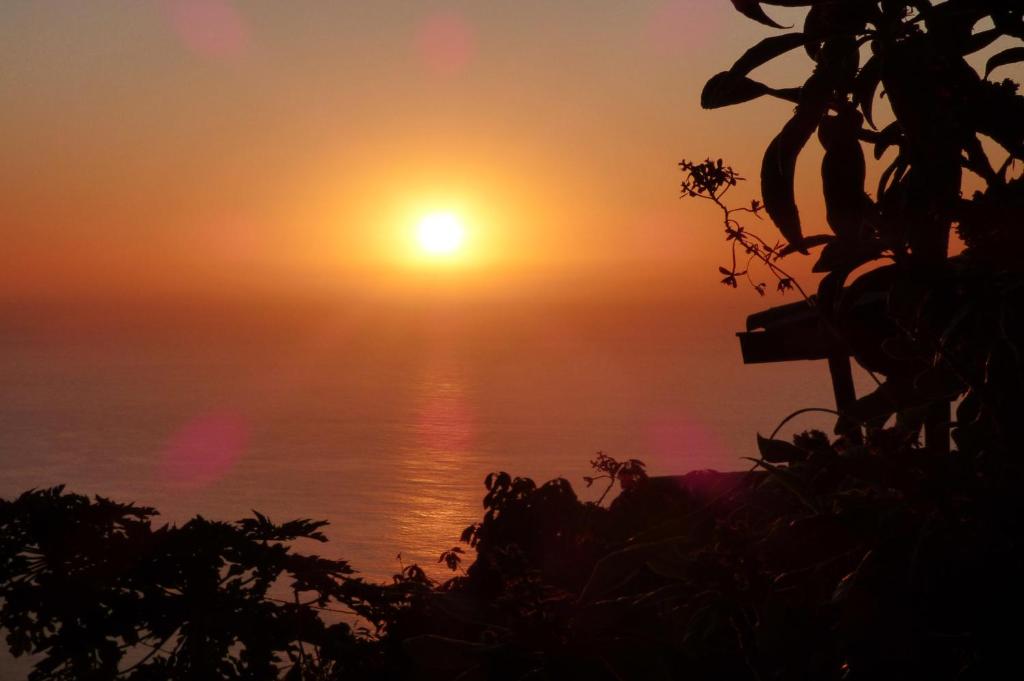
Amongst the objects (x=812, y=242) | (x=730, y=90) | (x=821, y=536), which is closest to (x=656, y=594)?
(x=821, y=536)

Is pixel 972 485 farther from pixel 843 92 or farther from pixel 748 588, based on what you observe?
pixel 843 92

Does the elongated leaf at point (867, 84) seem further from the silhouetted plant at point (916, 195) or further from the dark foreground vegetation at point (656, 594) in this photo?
the dark foreground vegetation at point (656, 594)

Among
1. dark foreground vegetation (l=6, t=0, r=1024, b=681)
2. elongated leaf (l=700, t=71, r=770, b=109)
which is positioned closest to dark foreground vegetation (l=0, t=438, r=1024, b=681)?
dark foreground vegetation (l=6, t=0, r=1024, b=681)

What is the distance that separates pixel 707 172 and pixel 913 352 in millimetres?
653

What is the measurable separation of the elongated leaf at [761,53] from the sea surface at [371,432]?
1255mm

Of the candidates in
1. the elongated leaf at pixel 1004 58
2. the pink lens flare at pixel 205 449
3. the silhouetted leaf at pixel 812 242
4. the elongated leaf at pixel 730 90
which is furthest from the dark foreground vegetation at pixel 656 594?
the pink lens flare at pixel 205 449

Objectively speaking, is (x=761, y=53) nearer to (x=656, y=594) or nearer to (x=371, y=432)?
(x=656, y=594)

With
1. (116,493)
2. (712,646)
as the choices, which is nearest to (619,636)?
(712,646)

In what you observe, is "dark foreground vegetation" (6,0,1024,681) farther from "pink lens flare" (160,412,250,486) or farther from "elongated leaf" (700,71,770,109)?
"pink lens flare" (160,412,250,486)

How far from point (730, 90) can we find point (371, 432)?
52691mm

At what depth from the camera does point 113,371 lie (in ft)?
374

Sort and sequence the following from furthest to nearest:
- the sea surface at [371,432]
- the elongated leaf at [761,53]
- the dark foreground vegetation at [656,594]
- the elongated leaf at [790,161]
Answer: the sea surface at [371,432], the elongated leaf at [761,53], the elongated leaf at [790,161], the dark foreground vegetation at [656,594]

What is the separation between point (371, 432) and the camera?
54.1 meters

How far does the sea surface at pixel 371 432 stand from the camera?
112 feet
